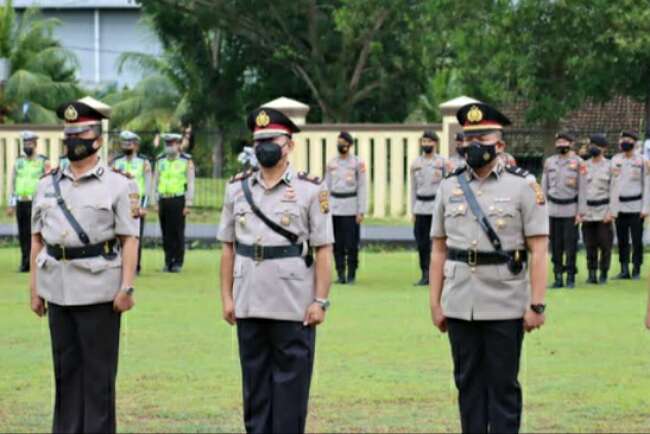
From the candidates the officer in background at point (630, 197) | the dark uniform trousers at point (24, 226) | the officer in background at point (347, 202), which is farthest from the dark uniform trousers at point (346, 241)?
the dark uniform trousers at point (24, 226)

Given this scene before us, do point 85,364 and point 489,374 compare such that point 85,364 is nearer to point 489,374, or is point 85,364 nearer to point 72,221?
point 72,221

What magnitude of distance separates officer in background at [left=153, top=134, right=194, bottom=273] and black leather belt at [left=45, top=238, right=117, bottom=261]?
12732 mm

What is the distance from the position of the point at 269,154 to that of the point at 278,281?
0.70m

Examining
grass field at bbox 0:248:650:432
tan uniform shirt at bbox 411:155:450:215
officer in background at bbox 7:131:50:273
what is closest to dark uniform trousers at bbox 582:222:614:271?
grass field at bbox 0:248:650:432

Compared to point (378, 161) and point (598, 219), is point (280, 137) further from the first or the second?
point (378, 161)

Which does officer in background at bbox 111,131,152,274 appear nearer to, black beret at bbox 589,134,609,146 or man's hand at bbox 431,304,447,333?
black beret at bbox 589,134,609,146

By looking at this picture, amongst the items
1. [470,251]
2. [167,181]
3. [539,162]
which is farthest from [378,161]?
[470,251]

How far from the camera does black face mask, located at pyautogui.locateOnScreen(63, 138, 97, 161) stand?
335 inches

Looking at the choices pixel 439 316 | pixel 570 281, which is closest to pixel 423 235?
pixel 570 281

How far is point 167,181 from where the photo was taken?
70.0ft

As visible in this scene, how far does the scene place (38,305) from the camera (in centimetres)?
866

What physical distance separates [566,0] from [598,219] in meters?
15.4

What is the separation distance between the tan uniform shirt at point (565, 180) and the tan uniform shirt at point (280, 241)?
36.7 ft

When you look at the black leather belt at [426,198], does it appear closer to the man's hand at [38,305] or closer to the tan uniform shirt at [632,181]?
the tan uniform shirt at [632,181]
